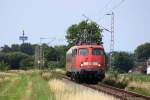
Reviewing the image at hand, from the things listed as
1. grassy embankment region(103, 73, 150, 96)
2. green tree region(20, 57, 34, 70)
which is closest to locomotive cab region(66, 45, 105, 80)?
grassy embankment region(103, 73, 150, 96)

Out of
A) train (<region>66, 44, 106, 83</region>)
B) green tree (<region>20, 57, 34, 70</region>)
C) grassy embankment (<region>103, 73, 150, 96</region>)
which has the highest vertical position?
green tree (<region>20, 57, 34, 70</region>)

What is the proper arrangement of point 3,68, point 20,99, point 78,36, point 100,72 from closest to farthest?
point 20,99 → point 100,72 → point 78,36 → point 3,68

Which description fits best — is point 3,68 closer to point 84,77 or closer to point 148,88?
point 84,77

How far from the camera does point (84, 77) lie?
4797 centimetres

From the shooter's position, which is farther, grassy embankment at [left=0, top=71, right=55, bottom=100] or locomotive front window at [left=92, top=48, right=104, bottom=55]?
locomotive front window at [left=92, top=48, right=104, bottom=55]

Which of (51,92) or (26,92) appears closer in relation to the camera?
(51,92)

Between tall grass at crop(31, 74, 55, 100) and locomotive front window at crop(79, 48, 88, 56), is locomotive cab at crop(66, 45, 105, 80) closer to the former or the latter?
locomotive front window at crop(79, 48, 88, 56)

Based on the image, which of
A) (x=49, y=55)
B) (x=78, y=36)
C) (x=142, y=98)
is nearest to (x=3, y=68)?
(x=78, y=36)

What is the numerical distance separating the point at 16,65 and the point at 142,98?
146 metres

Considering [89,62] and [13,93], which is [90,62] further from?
[13,93]

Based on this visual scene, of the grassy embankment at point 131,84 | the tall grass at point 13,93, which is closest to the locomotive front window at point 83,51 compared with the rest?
the grassy embankment at point 131,84

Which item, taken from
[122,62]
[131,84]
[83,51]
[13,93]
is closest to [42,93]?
[13,93]

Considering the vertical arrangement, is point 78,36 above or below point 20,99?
above

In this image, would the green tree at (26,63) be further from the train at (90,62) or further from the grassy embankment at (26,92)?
the grassy embankment at (26,92)
